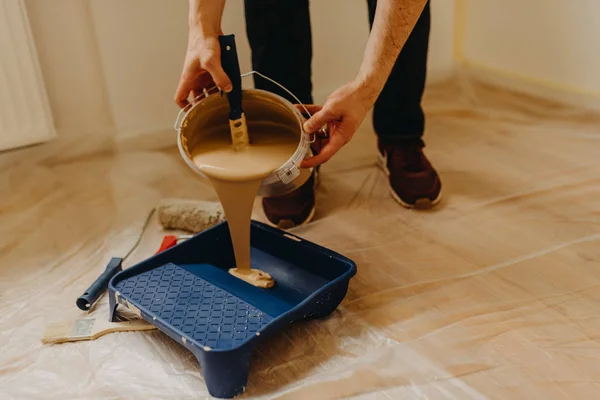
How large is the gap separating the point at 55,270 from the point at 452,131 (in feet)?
3.52

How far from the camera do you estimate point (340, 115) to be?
96 centimetres

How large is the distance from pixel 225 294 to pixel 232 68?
0.35 metres

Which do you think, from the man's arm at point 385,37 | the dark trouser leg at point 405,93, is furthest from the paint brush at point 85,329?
the dark trouser leg at point 405,93

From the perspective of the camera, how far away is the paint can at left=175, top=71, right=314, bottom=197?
979 millimetres

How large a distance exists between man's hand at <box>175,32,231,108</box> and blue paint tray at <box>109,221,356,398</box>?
246 mm

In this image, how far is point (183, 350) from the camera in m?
0.93

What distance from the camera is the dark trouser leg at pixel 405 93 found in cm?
128

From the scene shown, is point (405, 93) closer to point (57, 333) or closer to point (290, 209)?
point (290, 209)

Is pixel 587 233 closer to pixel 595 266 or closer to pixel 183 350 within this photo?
pixel 595 266

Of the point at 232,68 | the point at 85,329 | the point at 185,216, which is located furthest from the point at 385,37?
the point at 85,329

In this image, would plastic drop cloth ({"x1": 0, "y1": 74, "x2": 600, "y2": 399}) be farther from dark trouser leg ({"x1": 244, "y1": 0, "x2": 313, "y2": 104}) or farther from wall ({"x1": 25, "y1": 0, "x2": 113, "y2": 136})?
dark trouser leg ({"x1": 244, "y1": 0, "x2": 313, "y2": 104})

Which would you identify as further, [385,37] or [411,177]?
[411,177]

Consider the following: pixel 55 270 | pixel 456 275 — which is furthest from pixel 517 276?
pixel 55 270

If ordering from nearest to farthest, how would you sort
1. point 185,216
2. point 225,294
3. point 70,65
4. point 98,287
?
point 225,294
point 98,287
point 185,216
point 70,65
